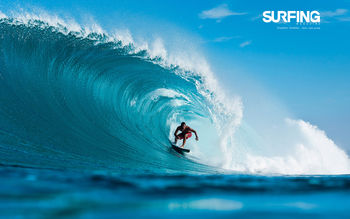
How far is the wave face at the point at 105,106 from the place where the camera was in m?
6.79

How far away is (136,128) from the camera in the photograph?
1088 centimetres

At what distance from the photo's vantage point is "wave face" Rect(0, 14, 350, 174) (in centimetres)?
679

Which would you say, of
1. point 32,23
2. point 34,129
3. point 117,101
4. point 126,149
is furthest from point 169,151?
point 32,23

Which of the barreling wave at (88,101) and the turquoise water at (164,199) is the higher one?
the barreling wave at (88,101)

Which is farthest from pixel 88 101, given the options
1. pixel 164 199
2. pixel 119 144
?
pixel 164 199

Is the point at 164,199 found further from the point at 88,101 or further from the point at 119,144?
the point at 88,101

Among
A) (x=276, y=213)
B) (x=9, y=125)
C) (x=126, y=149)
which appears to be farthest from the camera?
(x=126, y=149)

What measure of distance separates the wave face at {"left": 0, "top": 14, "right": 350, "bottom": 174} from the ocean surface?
0.04 meters

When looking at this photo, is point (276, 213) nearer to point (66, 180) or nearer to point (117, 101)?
point (66, 180)

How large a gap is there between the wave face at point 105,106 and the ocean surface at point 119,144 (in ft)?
0.14

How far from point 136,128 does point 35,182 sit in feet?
27.7

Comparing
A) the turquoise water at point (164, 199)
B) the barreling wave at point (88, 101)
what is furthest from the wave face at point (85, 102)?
the turquoise water at point (164, 199)

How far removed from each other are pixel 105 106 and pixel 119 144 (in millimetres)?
2977

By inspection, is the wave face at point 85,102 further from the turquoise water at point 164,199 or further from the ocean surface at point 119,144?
the turquoise water at point 164,199
